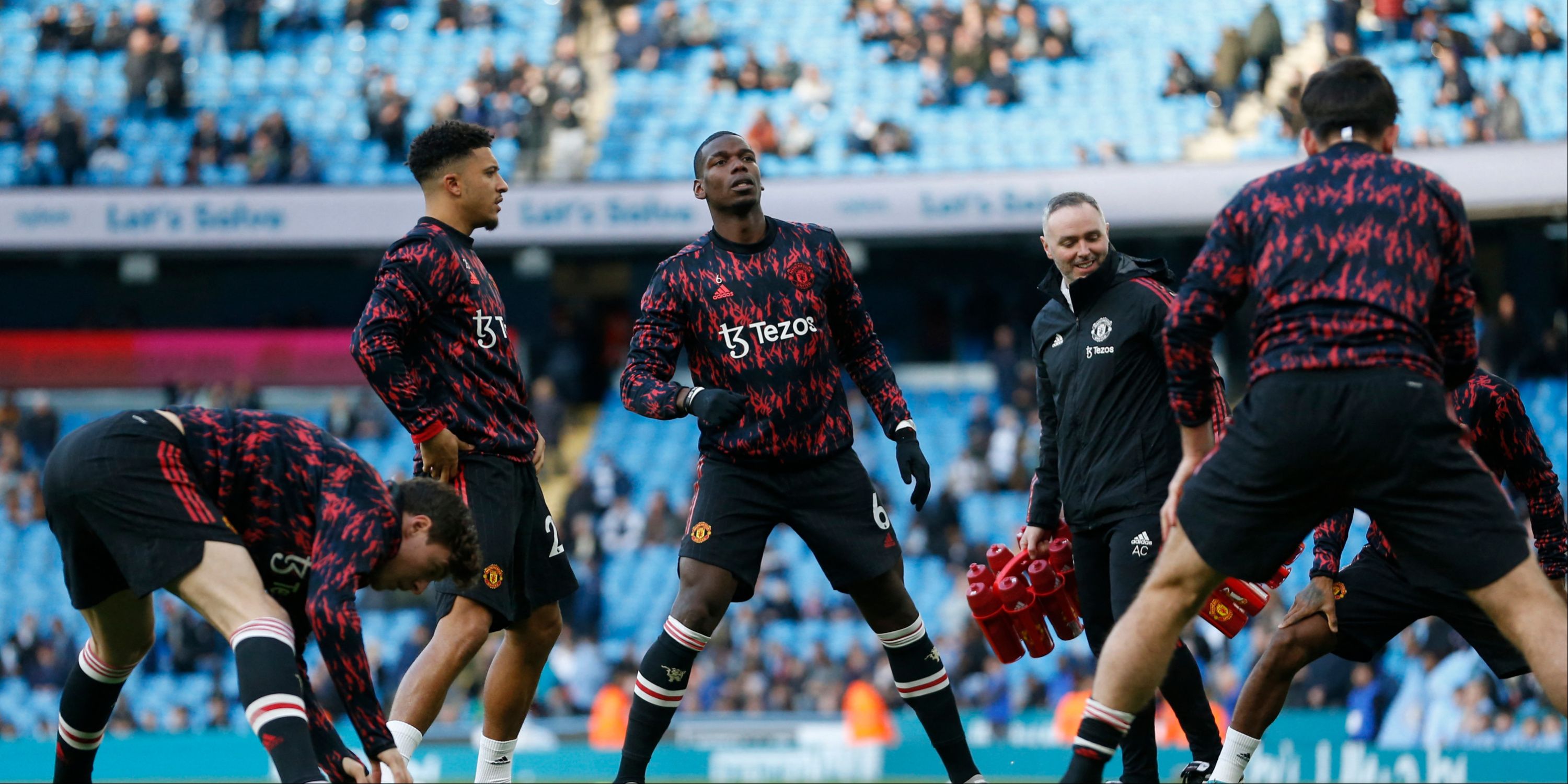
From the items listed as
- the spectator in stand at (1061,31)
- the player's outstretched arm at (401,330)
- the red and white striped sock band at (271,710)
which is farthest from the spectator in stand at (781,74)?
the red and white striped sock band at (271,710)

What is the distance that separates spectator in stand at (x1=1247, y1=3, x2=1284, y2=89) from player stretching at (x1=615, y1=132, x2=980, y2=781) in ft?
51.9

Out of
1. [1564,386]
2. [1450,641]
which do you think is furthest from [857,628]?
[1564,386]

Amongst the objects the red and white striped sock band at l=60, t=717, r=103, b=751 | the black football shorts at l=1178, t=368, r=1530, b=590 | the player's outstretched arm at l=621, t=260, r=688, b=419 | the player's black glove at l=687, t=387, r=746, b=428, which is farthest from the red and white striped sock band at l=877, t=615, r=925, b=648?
the red and white striped sock band at l=60, t=717, r=103, b=751

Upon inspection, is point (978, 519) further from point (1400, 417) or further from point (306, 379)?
point (1400, 417)

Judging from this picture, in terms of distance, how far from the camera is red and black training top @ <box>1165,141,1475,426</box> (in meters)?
4.77

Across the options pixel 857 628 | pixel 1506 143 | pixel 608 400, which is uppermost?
pixel 1506 143

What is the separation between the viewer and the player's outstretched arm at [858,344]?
274 inches

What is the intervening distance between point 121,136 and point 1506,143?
18.3 metres

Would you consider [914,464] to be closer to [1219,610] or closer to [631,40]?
[1219,610]

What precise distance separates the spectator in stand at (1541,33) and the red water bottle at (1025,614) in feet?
→ 53.5

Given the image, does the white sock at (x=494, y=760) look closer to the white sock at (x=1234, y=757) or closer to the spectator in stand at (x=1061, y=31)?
the white sock at (x=1234, y=757)

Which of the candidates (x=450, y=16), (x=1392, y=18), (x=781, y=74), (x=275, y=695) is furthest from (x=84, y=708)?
(x=450, y=16)

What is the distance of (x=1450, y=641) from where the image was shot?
14945 mm

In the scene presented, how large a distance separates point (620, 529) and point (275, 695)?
47.3 feet
